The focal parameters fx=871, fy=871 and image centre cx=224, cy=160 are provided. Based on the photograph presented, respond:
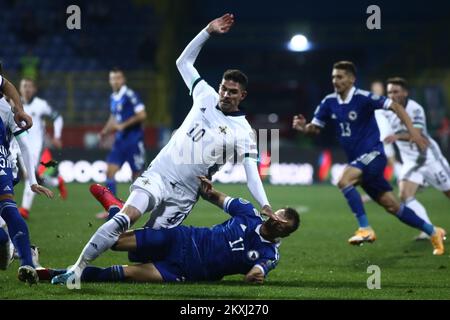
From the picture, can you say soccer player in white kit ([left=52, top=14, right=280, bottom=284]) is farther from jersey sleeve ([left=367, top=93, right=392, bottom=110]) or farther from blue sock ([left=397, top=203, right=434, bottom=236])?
blue sock ([left=397, top=203, right=434, bottom=236])

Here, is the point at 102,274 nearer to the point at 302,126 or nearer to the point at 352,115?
the point at 302,126

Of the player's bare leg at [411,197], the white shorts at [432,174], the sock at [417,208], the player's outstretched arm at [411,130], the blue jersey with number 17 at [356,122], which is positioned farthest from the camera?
the white shorts at [432,174]

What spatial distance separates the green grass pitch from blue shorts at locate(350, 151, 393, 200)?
2.60 feet

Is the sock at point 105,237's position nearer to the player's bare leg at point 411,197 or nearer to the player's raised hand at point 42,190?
the player's raised hand at point 42,190

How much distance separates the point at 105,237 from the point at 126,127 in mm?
7469

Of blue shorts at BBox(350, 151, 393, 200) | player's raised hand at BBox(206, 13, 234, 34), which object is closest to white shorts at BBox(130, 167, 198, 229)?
player's raised hand at BBox(206, 13, 234, 34)

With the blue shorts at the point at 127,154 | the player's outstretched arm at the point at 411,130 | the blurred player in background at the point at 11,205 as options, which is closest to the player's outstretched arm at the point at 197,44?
the blurred player in background at the point at 11,205

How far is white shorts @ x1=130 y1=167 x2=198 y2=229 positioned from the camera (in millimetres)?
7875

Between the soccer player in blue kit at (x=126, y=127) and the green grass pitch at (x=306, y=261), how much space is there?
1072 mm

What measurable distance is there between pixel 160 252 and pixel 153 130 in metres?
17.7

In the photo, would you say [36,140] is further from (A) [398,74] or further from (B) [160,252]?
(A) [398,74]

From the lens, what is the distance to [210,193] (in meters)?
8.12

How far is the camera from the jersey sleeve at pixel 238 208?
796 centimetres

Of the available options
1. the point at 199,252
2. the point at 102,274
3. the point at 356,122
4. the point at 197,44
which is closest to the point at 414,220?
the point at 356,122
